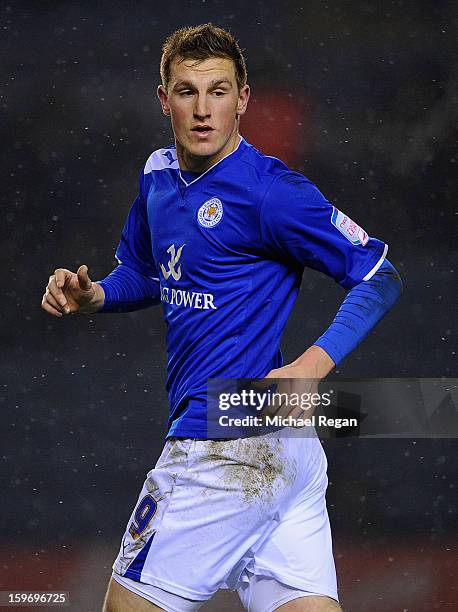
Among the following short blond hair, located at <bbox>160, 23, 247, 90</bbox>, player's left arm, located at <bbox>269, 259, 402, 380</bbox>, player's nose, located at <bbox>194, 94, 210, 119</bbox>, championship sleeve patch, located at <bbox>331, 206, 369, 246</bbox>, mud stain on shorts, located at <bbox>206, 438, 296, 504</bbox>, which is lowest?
mud stain on shorts, located at <bbox>206, 438, 296, 504</bbox>

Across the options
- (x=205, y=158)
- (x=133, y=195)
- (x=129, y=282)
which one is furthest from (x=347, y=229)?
(x=133, y=195)

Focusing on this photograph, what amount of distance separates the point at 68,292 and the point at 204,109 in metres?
0.53

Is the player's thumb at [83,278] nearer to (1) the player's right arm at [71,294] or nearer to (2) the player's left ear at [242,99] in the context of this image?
(1) the player's right arm at [71,294]

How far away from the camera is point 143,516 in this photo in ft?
7.84

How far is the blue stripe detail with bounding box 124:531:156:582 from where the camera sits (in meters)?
2.33

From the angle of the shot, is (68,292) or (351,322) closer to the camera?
(351,322)

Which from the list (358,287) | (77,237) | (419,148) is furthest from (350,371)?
(358,287)

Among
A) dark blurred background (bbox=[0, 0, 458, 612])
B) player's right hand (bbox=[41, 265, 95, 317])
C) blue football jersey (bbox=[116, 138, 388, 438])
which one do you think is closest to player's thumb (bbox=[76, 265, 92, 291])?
player's right hand (bbox=[41, 265, 95, 317])

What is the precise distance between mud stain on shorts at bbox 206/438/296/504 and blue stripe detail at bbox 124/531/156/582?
0.67 feet

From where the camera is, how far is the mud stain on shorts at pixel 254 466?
2.36 m

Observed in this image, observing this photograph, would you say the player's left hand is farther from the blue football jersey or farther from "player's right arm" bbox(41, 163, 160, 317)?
"player's right arm" bbox(41, 163, 160, 317)

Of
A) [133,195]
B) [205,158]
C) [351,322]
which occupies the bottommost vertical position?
[351,322]

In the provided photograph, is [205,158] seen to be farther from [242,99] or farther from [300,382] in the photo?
[300,382]

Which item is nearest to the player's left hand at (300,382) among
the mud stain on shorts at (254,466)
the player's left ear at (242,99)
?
the mud stain on shorts at (254,466)
